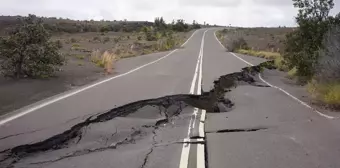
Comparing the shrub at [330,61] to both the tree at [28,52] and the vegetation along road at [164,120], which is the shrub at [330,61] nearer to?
the vegetation along road at [164,120]

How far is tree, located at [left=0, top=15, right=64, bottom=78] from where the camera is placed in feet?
53.7

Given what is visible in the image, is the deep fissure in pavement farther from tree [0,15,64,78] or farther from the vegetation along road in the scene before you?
tree [0,15,64,78]

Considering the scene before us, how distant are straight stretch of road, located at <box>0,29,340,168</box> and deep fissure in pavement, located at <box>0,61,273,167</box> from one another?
2.8 inches

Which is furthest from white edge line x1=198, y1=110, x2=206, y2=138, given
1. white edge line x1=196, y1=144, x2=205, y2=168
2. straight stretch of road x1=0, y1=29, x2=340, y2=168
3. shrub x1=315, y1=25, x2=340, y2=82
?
shrub x1=315, y1=25, x2=340, y2=82

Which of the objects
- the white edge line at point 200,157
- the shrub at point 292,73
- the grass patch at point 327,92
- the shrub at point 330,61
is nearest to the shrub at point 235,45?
the shrub at point 292,73

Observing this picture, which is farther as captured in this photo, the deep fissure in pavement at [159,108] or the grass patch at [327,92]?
the grass patch at [327,92]

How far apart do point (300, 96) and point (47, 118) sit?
8.90m

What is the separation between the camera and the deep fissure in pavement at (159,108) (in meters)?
6.95

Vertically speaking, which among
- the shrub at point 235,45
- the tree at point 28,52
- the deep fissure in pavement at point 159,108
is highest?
the tree at point 28,52

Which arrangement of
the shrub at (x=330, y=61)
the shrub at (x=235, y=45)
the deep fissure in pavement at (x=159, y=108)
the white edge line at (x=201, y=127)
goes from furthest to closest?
the shrub at (x=235, y=45) → the shrub at (x=330, y=61) → the white edge line at (x=201, y=127) → the deep fissure in pavement at (x=159, y=108)

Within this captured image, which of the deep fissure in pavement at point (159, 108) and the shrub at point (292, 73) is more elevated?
the deep fissure in pavement at point (159, 108)

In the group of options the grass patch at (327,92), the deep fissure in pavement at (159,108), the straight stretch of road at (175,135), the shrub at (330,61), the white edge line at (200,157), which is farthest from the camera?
the shrub at (330,61)

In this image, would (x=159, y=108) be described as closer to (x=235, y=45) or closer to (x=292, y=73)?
(x=292, y=73)

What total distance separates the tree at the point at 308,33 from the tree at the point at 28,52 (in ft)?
35.6
